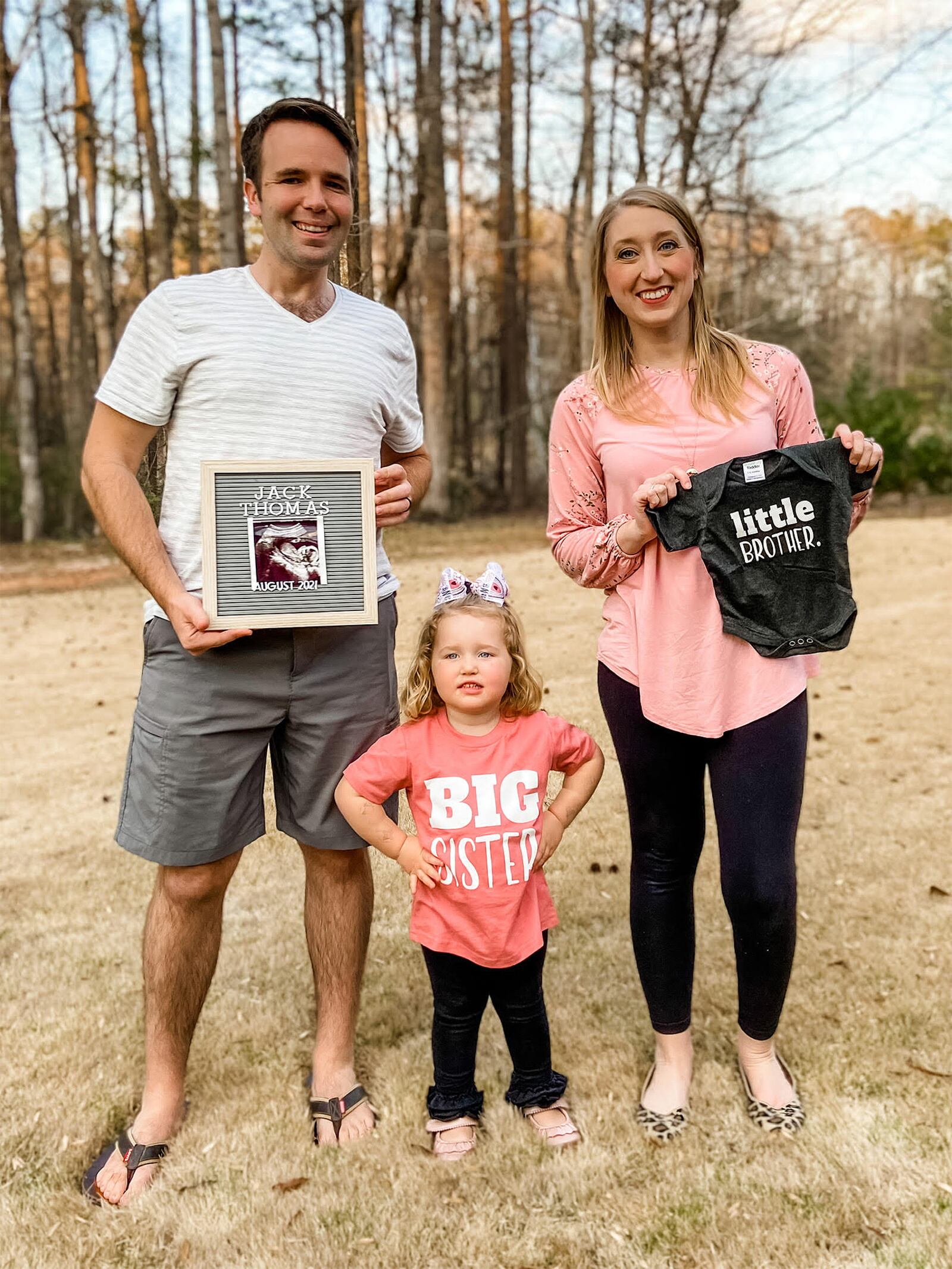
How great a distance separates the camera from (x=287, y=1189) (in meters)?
2.41

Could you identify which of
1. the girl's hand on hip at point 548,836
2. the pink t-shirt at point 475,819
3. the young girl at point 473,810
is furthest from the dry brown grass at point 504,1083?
the girl's hand on hip at point 548,836

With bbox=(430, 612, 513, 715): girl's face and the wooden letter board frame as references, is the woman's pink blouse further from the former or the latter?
the wooden letter board frame

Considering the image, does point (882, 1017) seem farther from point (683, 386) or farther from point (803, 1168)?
point (683, 386)

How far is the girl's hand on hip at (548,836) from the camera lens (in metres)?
2.44

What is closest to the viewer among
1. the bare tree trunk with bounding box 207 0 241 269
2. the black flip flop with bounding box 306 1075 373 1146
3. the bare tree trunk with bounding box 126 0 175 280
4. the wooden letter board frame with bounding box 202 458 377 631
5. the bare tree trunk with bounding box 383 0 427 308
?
the wooden letter board frame with bounding box 202 458 377 631

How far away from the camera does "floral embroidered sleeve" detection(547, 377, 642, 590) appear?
2434 mm

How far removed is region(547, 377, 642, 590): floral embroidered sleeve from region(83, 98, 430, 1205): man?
381 mm

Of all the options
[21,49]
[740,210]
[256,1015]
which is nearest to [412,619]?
[256,1015]

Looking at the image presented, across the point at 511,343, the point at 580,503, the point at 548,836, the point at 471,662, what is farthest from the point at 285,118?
the point at 511,343

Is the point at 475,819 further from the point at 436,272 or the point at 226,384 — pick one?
the point at 436,272

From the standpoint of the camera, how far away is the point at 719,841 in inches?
97.3

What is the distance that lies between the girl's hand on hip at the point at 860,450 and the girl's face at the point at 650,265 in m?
0.48

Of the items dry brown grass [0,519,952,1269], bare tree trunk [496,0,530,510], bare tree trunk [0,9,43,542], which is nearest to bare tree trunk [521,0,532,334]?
bare tree trunk [496,0,530,510]

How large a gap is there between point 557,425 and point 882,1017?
2.03 metres
